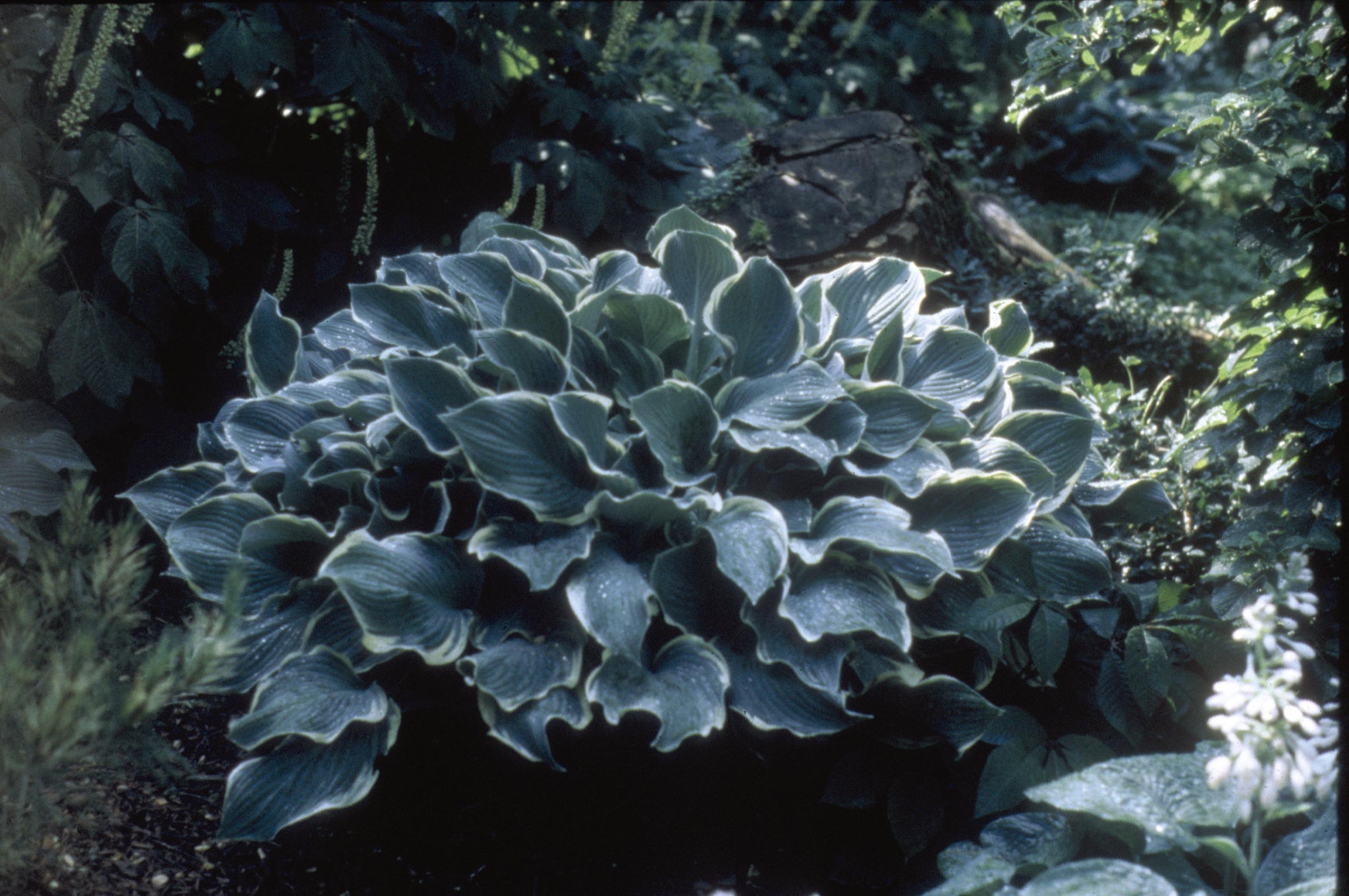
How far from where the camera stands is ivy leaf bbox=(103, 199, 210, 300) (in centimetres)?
246

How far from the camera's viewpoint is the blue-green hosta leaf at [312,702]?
165cm

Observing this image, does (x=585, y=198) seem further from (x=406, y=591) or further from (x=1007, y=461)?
(x=406, y=591)

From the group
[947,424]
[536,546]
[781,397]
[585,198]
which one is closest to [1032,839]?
[947,424]

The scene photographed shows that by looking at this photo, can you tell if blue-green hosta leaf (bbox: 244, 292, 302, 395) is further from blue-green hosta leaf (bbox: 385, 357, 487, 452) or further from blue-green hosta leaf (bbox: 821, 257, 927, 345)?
blue-green hosta leaf (bbox: 821, 257, 927, 345)

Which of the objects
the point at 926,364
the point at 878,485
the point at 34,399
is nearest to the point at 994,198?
the point at 926,364

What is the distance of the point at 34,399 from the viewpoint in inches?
97.2

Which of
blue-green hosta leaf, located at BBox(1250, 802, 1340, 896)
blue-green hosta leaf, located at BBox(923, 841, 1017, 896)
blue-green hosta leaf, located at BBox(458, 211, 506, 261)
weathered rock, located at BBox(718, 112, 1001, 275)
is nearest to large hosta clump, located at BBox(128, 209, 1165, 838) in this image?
blue-green hosta leaf, located at BBox(923, 841, 1017, 896)

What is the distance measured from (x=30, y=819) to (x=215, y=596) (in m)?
0.53

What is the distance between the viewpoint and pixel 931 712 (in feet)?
6.20

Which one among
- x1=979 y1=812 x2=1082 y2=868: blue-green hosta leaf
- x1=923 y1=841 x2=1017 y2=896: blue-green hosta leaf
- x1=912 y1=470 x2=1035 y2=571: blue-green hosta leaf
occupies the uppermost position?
x1=912 y1=470 x2=1035 y2=571: blue-green hosta leaf

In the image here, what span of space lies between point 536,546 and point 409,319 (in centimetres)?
79

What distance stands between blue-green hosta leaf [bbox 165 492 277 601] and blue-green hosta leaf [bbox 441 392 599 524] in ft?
1.76

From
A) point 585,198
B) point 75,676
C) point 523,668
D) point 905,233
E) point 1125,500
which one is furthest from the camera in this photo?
point 905,233

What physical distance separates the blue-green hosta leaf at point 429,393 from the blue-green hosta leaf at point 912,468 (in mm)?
831
